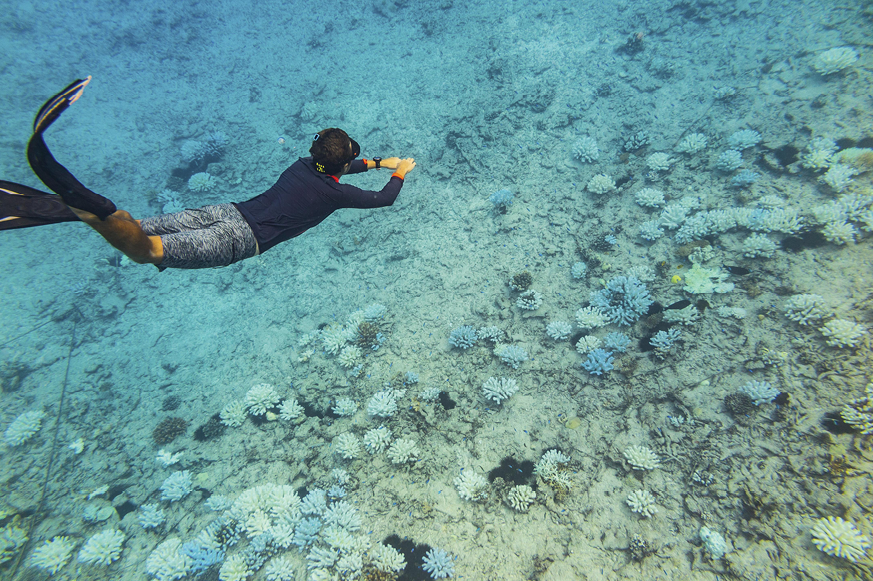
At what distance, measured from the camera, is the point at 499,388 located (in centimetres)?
584

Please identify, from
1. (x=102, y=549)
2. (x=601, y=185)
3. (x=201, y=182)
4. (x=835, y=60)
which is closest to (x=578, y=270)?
(x=601, y=185)

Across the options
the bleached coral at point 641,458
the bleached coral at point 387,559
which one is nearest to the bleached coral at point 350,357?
the bleached coral at point 387,559

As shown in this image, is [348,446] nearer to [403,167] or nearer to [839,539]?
[403,167]

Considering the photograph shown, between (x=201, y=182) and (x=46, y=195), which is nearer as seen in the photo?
(x=46, y=195)

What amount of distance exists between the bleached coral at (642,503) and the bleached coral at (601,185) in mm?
6182

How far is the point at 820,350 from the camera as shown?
500 centimetres

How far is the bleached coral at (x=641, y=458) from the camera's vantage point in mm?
4965

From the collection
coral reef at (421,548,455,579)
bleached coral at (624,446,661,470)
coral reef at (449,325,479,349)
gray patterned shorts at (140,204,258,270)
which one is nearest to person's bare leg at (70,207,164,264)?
gray patterned shorts at (140,204,258,270)

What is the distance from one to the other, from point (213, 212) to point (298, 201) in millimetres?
944

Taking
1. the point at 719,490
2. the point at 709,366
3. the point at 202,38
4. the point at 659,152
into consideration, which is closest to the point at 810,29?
the point at 659,152

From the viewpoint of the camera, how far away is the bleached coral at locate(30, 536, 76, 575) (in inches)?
229

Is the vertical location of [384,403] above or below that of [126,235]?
below

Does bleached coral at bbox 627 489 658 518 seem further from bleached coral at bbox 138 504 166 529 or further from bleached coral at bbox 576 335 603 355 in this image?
bleached coral at bbox 138 504 166 529

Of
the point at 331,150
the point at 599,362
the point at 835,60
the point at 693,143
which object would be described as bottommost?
the point at 599,362
